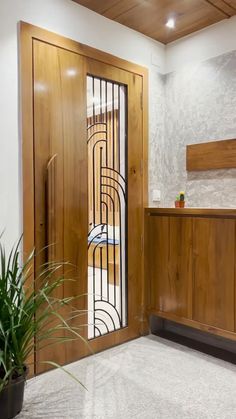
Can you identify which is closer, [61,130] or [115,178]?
[61,130]

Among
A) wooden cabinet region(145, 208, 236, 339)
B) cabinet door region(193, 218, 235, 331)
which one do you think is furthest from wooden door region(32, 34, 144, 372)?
cabinet door region(193, 218, 235, 331)

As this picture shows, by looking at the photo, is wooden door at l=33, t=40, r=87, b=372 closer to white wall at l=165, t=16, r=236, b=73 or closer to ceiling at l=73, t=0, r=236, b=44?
ceiling at l=73, t=0, r=236, b=44

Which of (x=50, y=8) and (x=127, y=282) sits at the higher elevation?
(x=50, y=8)

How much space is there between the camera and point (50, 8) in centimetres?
230

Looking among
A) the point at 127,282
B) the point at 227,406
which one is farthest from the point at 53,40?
the point at 227,406

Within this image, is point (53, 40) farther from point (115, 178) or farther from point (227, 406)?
point (227, 406)

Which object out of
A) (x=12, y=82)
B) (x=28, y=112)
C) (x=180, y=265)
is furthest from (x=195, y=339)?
(x=12, y=82)

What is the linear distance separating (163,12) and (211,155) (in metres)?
1.16

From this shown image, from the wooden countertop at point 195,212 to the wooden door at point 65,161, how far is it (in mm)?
518

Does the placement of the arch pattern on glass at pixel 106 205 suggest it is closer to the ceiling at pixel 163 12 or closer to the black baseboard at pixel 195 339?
the black baseboard at pixel 195 339

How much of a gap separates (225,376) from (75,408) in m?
1.03

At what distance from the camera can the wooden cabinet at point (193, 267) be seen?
2.42 m

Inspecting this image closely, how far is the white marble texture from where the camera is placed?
1857 mm

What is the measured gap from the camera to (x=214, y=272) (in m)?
2.49
